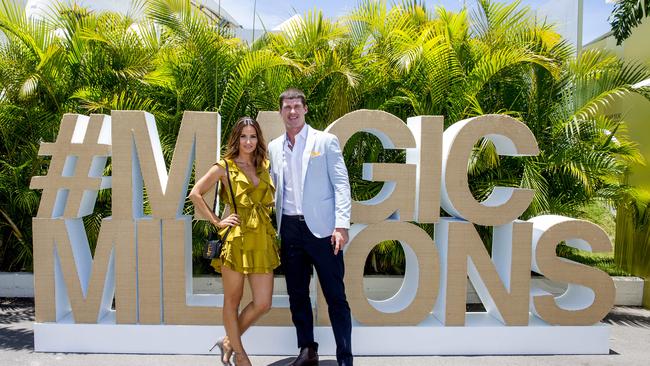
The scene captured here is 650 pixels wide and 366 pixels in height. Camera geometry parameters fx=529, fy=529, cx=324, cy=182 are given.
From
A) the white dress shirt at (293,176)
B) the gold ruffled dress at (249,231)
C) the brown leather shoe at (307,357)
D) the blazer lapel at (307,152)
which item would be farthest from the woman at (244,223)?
the brown leather shoe at (307,357)

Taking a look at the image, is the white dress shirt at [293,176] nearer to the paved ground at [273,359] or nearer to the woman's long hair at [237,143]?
the woman's long hair at [237,143]

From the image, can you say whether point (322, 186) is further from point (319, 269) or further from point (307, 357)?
point (307, 357)

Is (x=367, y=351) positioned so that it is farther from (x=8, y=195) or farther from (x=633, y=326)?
(x=8, y=195)

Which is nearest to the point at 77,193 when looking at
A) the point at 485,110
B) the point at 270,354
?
the point at 270,354

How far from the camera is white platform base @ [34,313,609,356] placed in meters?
4.34

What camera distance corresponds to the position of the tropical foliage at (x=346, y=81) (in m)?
5.61

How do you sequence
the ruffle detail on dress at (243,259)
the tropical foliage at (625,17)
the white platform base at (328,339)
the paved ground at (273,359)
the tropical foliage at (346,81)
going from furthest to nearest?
the tropical foliage at (625,17), the tropical foliage at (346,81), the white platform base at (328,339), the paved ground at (273,359), the ruffle detail on dress at (243,259)

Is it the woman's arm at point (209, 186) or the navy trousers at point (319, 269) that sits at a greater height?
the woman's arm at point (209, 186)

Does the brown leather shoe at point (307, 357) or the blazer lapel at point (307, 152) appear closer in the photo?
the blazer lapel at point (307, 152)

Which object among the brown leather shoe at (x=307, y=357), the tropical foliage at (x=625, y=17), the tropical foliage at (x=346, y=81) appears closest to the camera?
the brown leather shoe at (x=307, y=357)

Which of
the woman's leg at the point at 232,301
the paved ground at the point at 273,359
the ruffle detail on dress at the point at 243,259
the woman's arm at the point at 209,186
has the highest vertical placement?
the woman's arm at the point at 209,186

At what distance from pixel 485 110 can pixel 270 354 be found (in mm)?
3766

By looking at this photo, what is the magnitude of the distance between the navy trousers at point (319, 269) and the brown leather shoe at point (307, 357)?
0.26m

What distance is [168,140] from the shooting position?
579 cm
